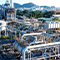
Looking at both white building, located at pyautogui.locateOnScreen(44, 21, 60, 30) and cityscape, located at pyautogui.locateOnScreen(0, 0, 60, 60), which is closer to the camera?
cityscape, located at pyautogui.locateOnScreen(0, 0, 60, 60)

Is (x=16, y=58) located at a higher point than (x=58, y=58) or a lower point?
lower

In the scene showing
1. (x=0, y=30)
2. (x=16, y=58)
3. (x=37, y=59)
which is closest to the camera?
(x=37, y=59)

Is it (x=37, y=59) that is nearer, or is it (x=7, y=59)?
(x=37, y=59)

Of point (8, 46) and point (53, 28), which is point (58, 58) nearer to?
point (8, 46)

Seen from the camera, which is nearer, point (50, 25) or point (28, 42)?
point (28, 42)

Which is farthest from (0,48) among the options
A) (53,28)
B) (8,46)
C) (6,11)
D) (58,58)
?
(6,11)

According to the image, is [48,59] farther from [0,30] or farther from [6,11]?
[6,11]

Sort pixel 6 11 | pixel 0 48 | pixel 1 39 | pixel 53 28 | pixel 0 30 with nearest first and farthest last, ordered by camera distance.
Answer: pixel 0 48 → pixel 1 39 → pixel 0 30 → pixel 53 28 → pixel 6 11

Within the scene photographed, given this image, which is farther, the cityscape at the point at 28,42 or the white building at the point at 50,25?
the white building at the point at 50,25

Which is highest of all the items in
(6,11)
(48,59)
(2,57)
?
(6,11)
